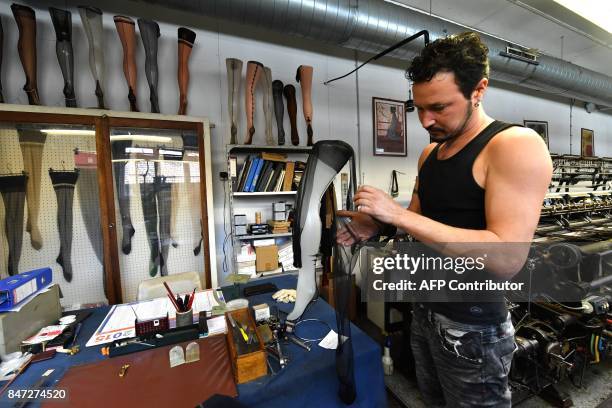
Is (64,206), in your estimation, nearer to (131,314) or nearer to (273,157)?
(131,314)

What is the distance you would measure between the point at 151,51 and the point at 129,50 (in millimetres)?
147

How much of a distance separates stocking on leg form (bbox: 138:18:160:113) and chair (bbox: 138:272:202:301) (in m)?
1.33

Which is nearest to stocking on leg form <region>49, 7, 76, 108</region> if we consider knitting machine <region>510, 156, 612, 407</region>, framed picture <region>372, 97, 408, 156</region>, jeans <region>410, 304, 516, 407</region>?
jeans <region>410, 304, 516, 407</region>

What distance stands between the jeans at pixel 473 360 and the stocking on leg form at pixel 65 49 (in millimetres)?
2607

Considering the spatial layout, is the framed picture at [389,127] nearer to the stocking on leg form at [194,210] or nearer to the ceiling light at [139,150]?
the stocking on leg form at [194,210]

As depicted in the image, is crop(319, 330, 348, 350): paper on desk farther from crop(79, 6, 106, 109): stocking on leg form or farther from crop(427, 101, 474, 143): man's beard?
crop(79, 6, 106, 109): stocking on leg form

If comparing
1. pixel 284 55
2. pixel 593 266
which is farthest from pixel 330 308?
pixel 284 55

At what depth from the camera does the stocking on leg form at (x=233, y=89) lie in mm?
2328

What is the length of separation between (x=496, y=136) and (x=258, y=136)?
2.24 m

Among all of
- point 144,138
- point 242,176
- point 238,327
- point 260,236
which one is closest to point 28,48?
point 144,138

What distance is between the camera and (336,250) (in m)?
1.00

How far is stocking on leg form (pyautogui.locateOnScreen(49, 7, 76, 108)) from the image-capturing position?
1.83m

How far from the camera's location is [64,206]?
77.6 inches

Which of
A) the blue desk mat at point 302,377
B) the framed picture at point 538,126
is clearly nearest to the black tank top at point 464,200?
the blue desk mat at point 302,377
